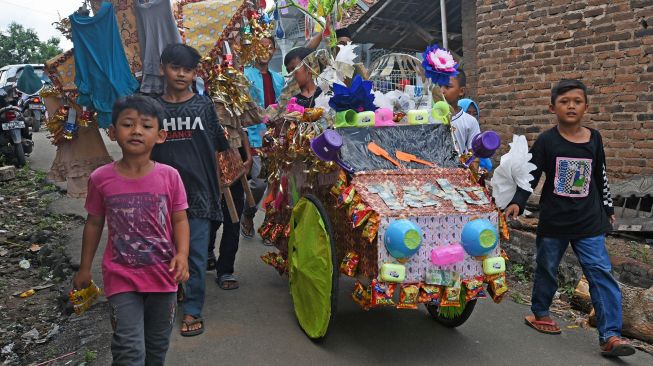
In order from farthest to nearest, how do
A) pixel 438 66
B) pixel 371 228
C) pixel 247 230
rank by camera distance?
pixel 247 230 < pixel 438 66 < pixel 371 228

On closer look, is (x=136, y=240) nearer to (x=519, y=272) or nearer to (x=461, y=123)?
(x=461, y=123)

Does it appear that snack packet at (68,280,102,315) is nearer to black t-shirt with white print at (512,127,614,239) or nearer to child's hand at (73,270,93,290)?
child's hand at (73,270,93,290)

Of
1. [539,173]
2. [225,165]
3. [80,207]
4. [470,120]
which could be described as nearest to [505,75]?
[470,120]

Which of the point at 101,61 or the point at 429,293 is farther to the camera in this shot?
the point at 101,61

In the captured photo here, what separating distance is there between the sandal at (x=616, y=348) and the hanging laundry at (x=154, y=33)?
3.31m

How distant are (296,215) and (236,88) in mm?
1123

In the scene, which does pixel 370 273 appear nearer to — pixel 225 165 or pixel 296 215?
pixel 296 215

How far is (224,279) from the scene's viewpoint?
4914 millimetres

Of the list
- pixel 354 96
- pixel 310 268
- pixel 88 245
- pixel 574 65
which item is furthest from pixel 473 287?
pixel 574 65

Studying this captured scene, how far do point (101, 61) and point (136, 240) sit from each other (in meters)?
1.81

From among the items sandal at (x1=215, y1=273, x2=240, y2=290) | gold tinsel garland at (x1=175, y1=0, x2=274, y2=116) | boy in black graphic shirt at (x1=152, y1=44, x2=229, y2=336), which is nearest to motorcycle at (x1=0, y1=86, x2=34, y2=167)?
sandal at (x1=215, y1=273, x2=240, y2=290)

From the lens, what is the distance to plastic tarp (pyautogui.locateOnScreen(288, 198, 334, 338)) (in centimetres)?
353

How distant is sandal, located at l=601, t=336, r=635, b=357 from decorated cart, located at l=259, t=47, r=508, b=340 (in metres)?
0.85

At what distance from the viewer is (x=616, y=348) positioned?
3619 mm
